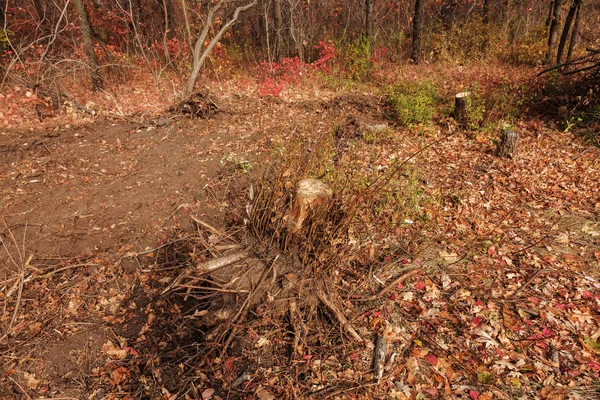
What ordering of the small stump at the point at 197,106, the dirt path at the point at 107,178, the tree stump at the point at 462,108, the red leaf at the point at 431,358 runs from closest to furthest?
the red leaf at the point at 431,358, the dirt path at the point at 107,178, the tree stump at the point at 462,108, the small stump at the point at 197,106

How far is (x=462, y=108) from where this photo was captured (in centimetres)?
618

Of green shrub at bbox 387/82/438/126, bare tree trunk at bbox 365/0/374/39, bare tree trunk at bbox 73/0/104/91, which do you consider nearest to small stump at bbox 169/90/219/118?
bare tree trunk at bbox 73/0/104/91

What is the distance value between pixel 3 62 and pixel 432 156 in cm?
1192

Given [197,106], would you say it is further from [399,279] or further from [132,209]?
[399,279]

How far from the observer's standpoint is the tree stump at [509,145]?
5137 millimetres

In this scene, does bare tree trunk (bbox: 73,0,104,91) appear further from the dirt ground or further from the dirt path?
the dirt path

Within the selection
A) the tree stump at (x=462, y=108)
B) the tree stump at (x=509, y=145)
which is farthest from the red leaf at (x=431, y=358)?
the tree stump at (x=462, y=108)

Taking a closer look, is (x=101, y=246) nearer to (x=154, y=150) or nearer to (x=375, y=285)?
(x=154, y=150)

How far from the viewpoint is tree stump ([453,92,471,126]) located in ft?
20.0

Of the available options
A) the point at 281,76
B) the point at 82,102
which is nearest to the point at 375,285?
the point at 281,76

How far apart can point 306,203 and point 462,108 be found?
4529mm

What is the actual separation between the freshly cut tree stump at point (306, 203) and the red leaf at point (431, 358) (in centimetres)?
155

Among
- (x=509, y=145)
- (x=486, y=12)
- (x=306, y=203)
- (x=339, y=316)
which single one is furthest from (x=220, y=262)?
(x=486, y=12)

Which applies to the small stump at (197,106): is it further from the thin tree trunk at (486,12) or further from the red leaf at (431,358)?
the thin tree trunk at (486,12)
